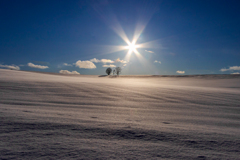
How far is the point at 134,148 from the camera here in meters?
1.18

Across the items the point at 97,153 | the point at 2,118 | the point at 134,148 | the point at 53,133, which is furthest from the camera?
the point at 2,118

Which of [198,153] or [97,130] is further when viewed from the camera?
[97,130]

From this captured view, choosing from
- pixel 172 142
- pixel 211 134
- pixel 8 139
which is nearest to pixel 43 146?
pixel 8 139

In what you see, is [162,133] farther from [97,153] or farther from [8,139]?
[8,139]

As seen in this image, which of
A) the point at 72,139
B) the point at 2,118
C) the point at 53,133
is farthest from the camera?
the point at 2,118

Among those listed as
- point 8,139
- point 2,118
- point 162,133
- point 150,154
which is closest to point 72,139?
point 8,139

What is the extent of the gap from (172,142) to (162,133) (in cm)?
20

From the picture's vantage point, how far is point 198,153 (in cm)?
115

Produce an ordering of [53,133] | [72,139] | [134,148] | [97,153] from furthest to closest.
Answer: [53,133]
[72,139]
[134,148]
[97,153]

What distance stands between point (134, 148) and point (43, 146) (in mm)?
835

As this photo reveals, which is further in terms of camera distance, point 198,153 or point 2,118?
point 2,118

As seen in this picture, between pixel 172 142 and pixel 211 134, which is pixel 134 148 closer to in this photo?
pixel 172 142

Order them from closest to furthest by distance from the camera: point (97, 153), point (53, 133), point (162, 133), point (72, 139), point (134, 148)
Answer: point (97, 153), point (134, 148), point (72, 139), point (53, 133), point (162, 133)

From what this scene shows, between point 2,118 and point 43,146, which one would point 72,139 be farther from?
point 2,118
